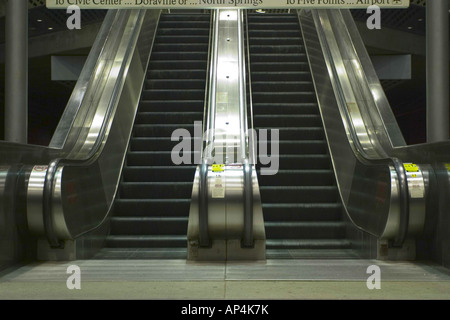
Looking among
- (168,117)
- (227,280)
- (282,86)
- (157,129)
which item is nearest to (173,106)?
(168,117)

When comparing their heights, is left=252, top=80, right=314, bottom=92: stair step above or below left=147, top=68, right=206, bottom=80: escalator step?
below

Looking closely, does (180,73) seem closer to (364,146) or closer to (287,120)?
(287,120)

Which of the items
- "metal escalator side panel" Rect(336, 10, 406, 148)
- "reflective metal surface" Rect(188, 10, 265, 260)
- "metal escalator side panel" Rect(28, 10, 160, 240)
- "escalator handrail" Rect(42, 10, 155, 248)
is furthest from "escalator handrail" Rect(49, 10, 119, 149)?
"metal escalator side panel" Rect(336, 10, 406, 148)

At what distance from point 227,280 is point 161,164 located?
317 cm

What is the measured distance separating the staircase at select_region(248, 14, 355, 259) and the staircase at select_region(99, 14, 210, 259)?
0.90m

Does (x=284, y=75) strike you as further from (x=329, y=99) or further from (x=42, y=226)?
(x=42, y=226)

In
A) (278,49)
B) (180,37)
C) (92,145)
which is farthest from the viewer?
(180,37)

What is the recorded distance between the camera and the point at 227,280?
417 cm

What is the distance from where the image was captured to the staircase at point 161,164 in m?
5.95

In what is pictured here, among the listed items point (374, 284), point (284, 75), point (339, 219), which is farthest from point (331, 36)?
point (374, 284)

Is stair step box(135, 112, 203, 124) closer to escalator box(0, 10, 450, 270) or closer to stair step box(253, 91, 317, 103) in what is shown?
escalator box(0, 10, 450, 270)

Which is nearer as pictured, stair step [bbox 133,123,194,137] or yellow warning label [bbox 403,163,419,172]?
yellow warning label [bbox 403,163,419,172]

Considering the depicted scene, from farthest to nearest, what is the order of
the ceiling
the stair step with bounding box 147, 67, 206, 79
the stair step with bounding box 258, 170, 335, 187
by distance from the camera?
the ceiling → the stair step with bounding box 147, 67, 206, 79 → the stair step with bounding box 258, 170, 335, 187

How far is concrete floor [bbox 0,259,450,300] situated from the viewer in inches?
144
